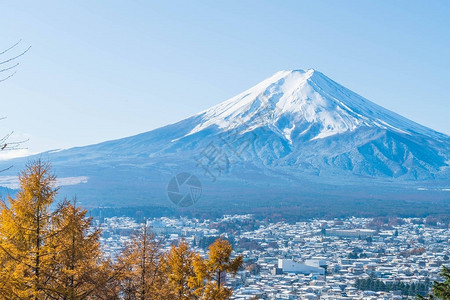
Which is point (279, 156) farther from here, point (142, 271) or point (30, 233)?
point (30, 233)

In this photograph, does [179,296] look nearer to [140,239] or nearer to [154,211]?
[140,239]

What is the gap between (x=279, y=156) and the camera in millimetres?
157500

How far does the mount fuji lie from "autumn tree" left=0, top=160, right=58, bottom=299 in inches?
3572

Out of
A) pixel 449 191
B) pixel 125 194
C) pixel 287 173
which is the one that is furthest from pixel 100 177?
pixel 449 191

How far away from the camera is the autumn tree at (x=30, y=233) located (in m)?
10.3

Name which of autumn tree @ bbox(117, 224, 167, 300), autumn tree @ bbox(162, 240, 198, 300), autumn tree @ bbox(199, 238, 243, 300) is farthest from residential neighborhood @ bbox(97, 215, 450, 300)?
autumn tree @ bbox(199, 238, 243, 300)

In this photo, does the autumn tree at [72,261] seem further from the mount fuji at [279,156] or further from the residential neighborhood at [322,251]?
the mount fuji at [279,156]

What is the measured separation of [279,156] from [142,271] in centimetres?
14455

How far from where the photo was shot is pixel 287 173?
144875mm

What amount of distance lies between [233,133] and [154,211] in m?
51.8

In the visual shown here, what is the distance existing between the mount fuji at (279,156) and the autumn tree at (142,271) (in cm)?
8753

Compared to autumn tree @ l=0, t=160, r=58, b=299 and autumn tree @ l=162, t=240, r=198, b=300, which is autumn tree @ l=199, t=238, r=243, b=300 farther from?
autumn tree @ l=0, t=160, r=58, b=299

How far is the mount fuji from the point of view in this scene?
119m

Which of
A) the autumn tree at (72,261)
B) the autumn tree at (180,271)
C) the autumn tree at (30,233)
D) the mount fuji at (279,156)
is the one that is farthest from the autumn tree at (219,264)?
the mount fuji at (279,156)
